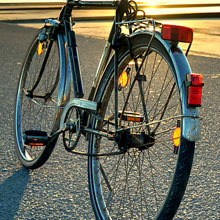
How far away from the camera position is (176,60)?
7.95ft

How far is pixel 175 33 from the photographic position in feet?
8.00

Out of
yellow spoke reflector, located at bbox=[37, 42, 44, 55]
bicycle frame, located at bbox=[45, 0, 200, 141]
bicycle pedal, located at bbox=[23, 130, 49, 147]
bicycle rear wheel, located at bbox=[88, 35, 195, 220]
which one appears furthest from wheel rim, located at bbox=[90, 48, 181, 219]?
yellow spoke reflector, located at bbox=[37, 42, 44, 55]

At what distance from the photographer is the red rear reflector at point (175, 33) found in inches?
95.6

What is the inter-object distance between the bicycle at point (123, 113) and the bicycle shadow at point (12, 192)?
0.43ft

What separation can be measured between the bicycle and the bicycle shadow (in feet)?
0.43

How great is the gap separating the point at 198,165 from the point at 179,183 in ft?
6.10

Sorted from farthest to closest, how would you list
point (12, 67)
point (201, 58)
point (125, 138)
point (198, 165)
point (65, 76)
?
1. point (201, 58)
2. point (12, 67)
3. point (198, 165)
4. point (65, 76)
5. point (125, 138)

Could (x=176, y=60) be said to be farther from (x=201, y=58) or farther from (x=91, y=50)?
(x=91, y=50)

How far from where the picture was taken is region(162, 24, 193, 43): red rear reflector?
7.97 ft

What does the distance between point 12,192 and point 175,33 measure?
6.07 ft

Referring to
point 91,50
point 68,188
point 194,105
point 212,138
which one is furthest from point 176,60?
point 91,50

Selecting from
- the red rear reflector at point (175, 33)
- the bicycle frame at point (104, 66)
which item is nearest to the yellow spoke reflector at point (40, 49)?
the bicycle frame at point (104, 66)

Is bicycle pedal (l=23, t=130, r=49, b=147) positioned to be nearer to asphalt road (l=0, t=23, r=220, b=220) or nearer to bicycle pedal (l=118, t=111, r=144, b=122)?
asphalt road (l=0, t=23, r=220, b=220)

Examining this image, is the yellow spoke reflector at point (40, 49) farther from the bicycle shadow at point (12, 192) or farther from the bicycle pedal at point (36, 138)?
the bicycle shadow at point (12, 192)
